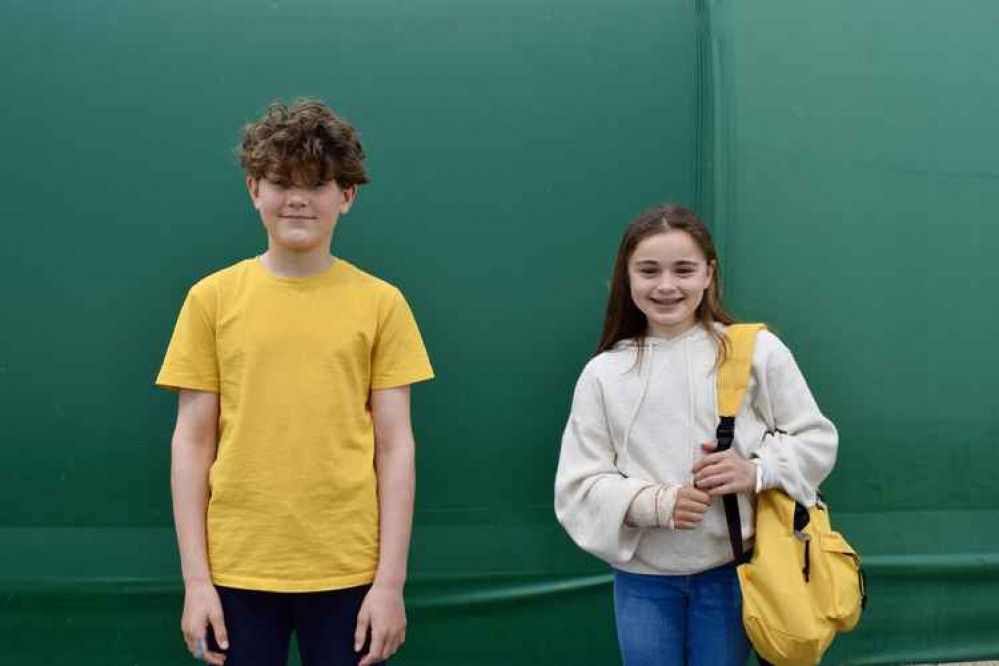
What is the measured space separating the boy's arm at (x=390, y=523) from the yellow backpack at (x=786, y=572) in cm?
71

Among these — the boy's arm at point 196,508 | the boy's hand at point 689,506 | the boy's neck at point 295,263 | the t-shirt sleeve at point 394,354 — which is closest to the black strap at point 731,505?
the boy's hand at point 689,506

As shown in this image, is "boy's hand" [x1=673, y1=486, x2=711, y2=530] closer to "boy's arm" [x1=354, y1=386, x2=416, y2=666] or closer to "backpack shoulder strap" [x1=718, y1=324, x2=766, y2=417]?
"backpack shoulder strap" [x1=718, y1=324, x2=766, y2=417]

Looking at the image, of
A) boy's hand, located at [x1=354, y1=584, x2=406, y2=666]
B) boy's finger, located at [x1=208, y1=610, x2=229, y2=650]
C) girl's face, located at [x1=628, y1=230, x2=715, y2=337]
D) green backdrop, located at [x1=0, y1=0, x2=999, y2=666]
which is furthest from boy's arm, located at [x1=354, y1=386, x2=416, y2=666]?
green backdrop, located at [x1=0, y1=0, x2=999, y2=666]

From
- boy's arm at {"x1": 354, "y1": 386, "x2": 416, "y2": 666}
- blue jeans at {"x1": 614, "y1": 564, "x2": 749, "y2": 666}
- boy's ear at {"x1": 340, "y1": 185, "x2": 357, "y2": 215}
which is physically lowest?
blue jeans at {"x1": 614, "y1": 564, "x2": 749, "y2": 666}

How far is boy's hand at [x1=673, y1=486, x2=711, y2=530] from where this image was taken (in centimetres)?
233

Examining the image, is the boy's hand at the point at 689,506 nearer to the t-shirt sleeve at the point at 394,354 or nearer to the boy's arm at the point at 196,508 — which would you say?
the t-shirt sleeve at the point at 394,354

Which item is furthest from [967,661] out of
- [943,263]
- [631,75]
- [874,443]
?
[631,75]

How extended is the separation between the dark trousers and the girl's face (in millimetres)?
920

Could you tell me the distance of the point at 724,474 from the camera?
92.5 inches

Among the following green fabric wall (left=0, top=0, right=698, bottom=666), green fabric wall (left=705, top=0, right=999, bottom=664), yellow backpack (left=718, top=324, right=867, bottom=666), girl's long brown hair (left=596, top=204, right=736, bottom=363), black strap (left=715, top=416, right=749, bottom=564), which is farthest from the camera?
green fabric wall (left=705, top=0, right=999, bottom=664)

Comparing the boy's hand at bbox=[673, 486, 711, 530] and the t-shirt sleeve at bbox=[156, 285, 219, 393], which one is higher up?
the t-shirt sleeve at bbox=[156, 285, 219, 393]

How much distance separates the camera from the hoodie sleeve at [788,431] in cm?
238

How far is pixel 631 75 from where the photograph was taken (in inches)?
124

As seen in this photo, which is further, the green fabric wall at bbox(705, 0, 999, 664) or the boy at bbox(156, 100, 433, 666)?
the green fabric wall at bbox(705, 0, 999, 664)
